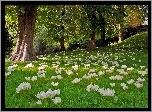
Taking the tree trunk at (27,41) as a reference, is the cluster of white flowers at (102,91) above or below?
below

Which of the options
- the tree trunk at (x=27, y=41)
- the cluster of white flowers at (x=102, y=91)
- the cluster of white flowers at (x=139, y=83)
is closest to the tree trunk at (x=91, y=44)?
the tree trunk at (x=27, y=41)

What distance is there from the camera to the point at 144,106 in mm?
6406

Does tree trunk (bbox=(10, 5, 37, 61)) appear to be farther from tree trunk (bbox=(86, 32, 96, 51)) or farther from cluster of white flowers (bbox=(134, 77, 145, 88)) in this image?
cluster of white flowers (bbox=(134, 77, 145, 88))

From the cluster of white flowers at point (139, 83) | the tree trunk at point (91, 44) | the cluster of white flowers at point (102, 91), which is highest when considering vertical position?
the tree trunk at point (91, 44)

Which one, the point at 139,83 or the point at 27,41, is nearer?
A: the point at 139,83

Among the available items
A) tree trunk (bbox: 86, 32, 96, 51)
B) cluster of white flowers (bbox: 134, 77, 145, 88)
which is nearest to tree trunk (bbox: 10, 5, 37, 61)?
tree trunk (bbox: 86, 32, 96, 51)

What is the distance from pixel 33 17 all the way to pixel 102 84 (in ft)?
26.2

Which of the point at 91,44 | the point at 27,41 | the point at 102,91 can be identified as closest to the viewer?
Answer: the point at 102,91

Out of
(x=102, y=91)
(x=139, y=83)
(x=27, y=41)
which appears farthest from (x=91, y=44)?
(x=102, y=91)

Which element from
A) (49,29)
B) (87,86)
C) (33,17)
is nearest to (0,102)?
(87,86)

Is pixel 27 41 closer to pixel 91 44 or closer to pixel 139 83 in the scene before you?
pixel 91 44

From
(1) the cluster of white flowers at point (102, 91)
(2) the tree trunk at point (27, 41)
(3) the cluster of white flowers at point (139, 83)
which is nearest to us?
(1) the cluster of white flowers at point (102, 91)

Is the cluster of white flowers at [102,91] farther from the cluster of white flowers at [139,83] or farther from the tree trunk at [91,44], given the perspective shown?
the tree trunk at [91,44]

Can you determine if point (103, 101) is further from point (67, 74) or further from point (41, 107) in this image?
point (67, 74)
